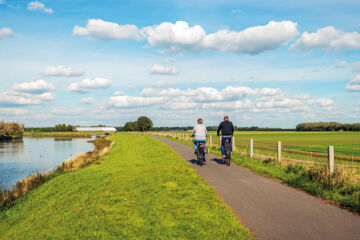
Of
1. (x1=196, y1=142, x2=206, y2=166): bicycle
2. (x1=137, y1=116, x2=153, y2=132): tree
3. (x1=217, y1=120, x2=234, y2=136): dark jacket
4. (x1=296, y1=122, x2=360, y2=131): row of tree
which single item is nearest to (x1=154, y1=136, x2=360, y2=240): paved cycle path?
(x1=196, y1=142, x2=206, y2=166): bicycle

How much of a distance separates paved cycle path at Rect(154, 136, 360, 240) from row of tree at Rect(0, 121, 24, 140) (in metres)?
105

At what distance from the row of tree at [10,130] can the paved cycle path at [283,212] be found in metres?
105

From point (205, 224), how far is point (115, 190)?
5265mm

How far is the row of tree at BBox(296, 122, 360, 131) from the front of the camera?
106 m

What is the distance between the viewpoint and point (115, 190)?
10.2 m

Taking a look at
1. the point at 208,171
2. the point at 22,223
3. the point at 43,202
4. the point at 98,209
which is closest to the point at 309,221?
the point at 98,209

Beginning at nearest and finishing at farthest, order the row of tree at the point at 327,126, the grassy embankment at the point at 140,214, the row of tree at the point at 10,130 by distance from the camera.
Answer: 1. the grassy embankment at the point at 140,214
2. the row of tree at the point at 10,130
3. the row of tree at the point at 327,126

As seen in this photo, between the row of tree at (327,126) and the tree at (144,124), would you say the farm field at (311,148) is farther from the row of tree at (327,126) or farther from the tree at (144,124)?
the tree at (144,124)

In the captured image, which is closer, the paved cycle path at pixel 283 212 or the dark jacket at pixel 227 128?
the paved cycle path at pixel 283 212

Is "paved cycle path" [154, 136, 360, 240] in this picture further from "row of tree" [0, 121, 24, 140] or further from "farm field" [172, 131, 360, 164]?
"row of tree" [0, 121, 24, 140]

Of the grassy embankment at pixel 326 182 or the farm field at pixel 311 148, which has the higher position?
the grassy embankment at pixel 326 182

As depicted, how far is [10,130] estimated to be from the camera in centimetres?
9769

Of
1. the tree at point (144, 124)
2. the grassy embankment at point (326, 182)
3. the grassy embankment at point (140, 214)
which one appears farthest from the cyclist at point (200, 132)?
the tree at point (144, 124)

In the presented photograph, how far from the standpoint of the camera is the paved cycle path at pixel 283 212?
5.44 meters
